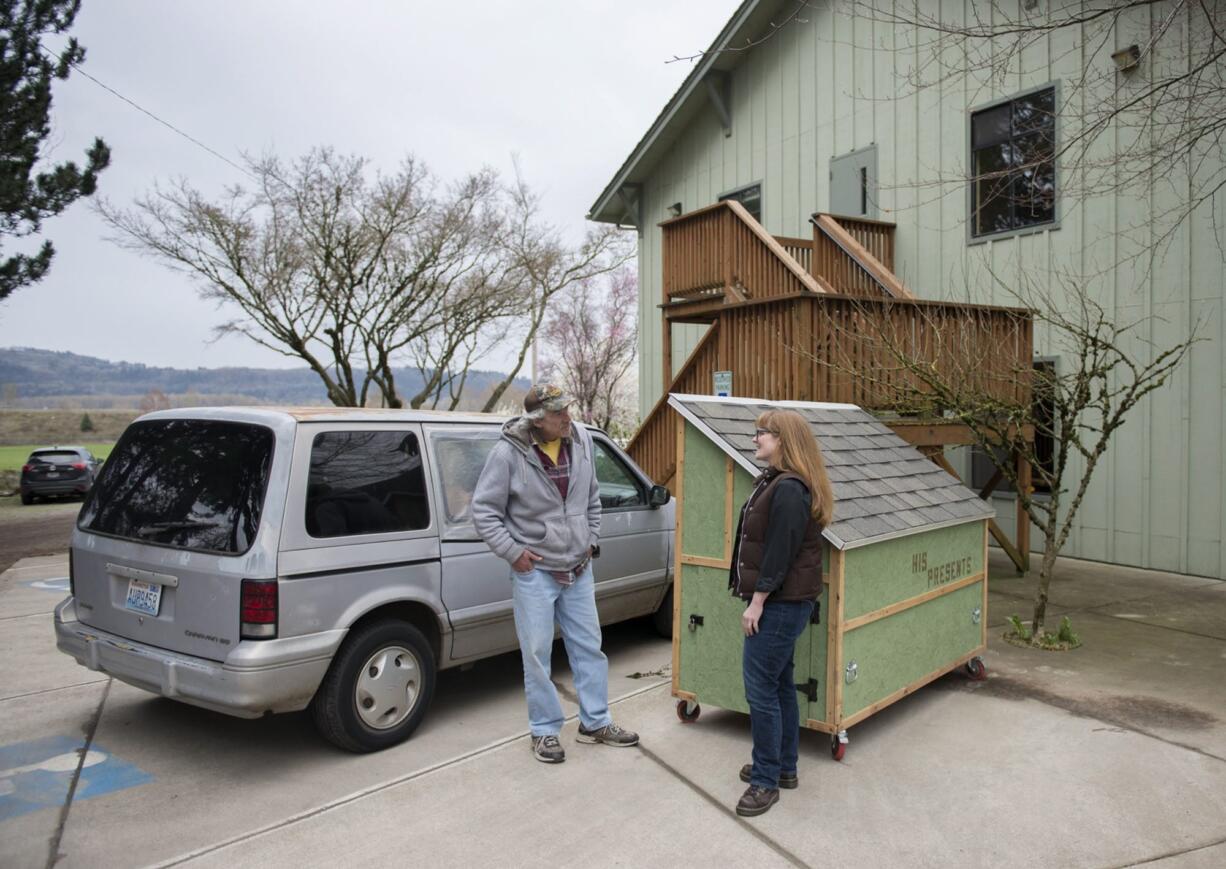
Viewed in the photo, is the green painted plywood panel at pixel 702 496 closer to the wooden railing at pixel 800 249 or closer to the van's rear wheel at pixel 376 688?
the van's rear wheel at pixel 376 688

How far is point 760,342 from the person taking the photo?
27.9 ft

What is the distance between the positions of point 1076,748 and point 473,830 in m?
2.96

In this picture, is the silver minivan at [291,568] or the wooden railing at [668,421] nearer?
the silver minivan at [291,568]

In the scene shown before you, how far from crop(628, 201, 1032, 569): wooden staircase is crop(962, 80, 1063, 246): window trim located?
46.5 inches

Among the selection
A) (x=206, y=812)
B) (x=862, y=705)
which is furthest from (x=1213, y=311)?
(x=206, y=812)

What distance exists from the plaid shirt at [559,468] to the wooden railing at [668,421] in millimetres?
5051

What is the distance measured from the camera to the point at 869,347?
782 cm

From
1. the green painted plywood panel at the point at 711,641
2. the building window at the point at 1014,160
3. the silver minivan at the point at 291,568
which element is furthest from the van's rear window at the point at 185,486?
the building window at the point at 1014,160

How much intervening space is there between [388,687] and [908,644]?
2.75 m

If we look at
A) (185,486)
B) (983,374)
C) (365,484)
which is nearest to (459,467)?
(365,484)

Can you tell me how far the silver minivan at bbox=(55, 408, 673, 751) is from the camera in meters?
3.95

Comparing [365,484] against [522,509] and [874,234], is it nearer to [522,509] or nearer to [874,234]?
[522,509]

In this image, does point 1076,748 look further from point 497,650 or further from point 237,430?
point 237,430

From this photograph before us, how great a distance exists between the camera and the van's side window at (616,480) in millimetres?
6184
